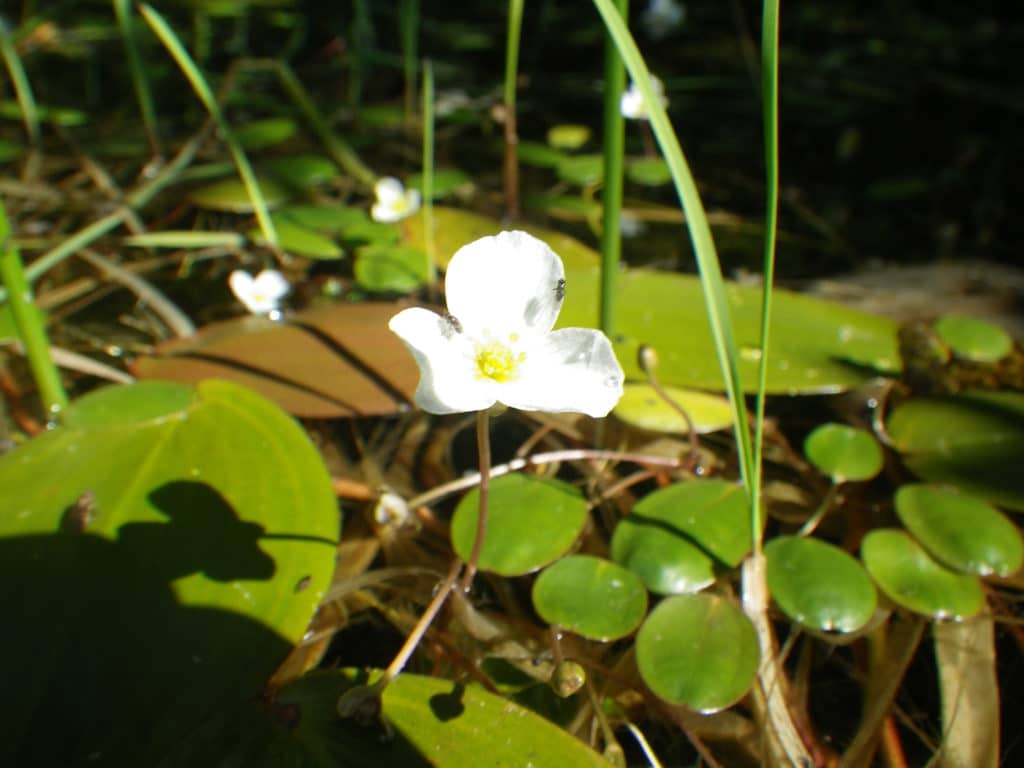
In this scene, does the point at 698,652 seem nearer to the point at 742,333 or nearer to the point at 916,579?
the point at 916,579

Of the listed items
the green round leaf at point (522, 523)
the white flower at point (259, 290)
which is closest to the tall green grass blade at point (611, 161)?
the green round leaf at point (522, 523)

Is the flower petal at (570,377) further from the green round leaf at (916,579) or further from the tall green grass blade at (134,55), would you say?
the tall green grass blade at (134,55)

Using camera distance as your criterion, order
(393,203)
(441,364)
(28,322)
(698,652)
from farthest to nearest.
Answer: (393,203)
(28,322)
(698,652)
(441,364)

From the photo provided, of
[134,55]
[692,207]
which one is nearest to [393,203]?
[134,55]

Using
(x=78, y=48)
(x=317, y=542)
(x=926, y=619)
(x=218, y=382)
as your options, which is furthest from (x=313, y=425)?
(x=78, y=48)

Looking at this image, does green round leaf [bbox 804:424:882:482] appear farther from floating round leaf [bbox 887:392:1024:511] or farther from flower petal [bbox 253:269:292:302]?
flower petal [bbox 253:269:292:302]

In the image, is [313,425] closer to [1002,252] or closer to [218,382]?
[218,382]

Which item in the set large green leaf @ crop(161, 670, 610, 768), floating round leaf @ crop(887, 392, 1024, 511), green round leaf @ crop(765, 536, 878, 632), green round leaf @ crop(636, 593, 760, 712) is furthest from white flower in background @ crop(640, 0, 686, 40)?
large green leaf @ crop(161, 670, 610, 768)
